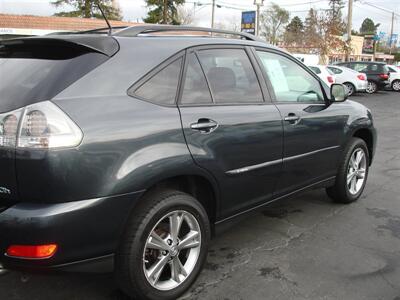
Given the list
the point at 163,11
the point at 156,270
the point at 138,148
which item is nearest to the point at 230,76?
the point at 138,148

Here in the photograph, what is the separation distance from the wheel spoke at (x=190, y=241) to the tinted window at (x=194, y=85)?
87 cm

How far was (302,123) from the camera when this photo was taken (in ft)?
12.3

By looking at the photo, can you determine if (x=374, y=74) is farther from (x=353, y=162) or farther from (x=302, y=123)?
(x=302, y=123)

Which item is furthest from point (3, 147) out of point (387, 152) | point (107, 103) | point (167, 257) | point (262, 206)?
point (387, 152)

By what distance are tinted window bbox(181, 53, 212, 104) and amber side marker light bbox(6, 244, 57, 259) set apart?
3.97ft

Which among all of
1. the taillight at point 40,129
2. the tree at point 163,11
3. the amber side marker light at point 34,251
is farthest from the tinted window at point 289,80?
the tree at point 163,11

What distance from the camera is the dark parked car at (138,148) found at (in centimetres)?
224

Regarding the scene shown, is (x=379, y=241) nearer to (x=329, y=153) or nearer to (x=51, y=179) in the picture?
(x=329, y=153)

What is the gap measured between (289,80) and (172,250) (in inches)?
77.2

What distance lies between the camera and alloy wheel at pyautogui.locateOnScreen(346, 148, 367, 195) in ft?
15.6

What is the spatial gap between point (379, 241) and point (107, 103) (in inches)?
107

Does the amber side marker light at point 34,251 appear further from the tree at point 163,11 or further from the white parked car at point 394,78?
the tree at point 163,11

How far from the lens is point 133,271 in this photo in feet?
8.29

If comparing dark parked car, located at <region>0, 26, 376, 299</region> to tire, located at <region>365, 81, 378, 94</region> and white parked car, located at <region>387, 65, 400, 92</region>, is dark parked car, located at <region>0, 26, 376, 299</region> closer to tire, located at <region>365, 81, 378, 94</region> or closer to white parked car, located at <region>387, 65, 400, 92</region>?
tire, located at <region>365, 81, 378, 94</region>
